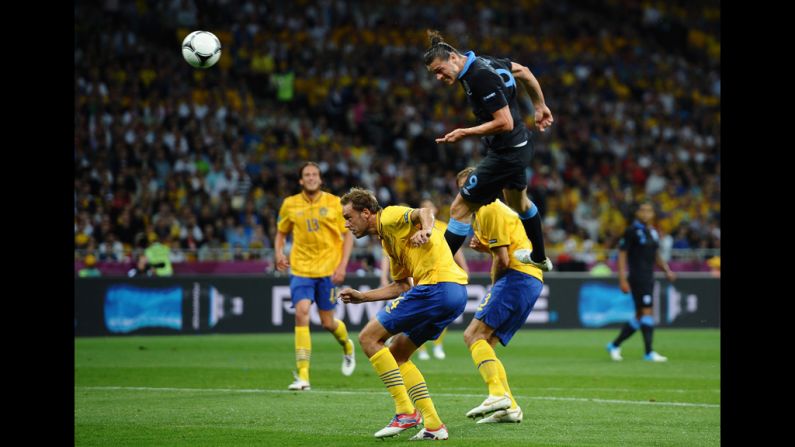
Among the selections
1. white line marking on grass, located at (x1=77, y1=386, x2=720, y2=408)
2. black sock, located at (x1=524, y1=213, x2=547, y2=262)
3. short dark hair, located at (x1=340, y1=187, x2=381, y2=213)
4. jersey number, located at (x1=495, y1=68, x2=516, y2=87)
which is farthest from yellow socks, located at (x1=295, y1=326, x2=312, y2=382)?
jersey number, located at (x1=495, y1=68, x2=516, y2=87)

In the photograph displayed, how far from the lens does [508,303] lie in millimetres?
10484

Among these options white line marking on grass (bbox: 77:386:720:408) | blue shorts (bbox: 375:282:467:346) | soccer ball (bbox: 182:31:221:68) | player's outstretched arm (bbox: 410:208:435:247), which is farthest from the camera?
white line marking on grass (bbox: 77:386:720:408)

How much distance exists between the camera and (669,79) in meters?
36.8

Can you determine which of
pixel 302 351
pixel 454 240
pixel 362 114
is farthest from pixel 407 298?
pixel 362 114

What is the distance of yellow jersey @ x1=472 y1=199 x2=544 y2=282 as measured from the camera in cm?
1060

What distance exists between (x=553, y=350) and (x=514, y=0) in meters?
20.0

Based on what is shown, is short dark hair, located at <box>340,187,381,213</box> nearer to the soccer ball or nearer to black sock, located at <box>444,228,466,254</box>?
black sock, located at <box>444,228,466,254</box>

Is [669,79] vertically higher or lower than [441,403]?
higher

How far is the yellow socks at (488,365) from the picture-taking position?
987 cm

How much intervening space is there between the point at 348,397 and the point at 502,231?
2.68 m

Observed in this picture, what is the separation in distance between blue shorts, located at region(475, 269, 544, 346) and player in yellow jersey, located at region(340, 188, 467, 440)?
4.25 feet
